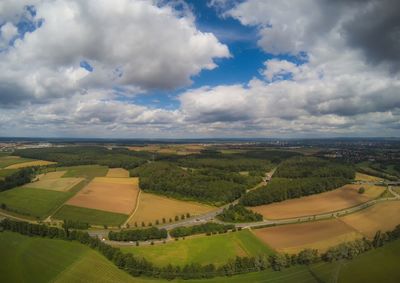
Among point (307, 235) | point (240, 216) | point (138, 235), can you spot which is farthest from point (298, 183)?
point (138, 235)

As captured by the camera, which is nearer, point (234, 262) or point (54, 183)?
point (234, 262)

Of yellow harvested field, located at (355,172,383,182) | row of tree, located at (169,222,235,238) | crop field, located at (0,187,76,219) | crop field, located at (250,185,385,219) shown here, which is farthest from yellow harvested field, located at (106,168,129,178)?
yellow harvested field, located at (355,172,383,182)

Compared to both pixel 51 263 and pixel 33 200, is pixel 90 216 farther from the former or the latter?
pixel 33 200

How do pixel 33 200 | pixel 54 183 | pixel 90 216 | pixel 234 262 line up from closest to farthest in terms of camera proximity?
1. pixel 234 262
2. pixel 90 216
3. pixel 33 200
4. pixel 54 183

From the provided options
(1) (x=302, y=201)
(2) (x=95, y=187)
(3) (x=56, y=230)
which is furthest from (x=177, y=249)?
(2) (x=95, y=187)

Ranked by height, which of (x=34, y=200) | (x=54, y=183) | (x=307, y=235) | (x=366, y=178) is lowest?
(x=307, y=235)

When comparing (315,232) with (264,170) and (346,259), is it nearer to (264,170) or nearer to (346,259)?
(346,259)
